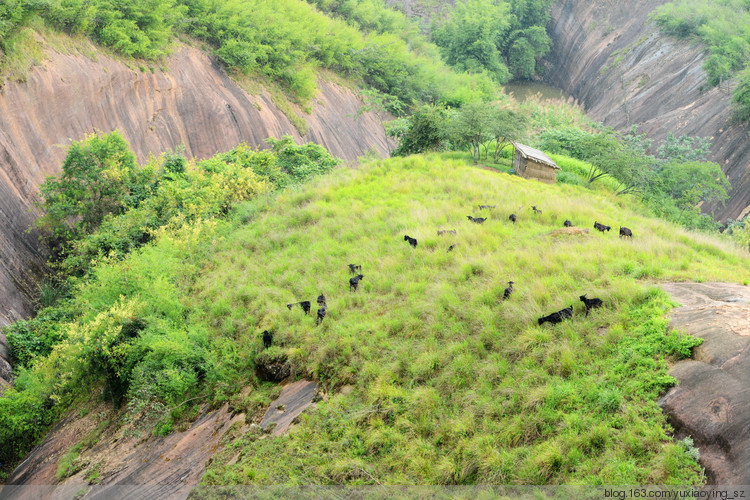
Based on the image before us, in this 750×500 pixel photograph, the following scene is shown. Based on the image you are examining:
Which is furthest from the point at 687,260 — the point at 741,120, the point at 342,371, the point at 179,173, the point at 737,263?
the point at 741,120

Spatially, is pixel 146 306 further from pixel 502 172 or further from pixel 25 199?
pixel 502 172

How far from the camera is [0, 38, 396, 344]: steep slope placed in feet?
49.4

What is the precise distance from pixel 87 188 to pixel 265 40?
56.8 ft

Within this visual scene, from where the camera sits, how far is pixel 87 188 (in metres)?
16.2

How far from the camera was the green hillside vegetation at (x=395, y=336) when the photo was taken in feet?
18.7

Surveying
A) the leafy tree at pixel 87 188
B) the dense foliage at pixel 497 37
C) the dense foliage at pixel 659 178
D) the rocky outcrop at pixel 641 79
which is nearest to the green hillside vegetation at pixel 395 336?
the leafy tree at pixel 87 188

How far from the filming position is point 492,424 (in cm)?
594

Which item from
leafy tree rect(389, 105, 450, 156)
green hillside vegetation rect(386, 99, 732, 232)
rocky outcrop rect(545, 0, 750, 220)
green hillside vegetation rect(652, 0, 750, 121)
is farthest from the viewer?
green hillside vegetation rect(652, 0, 750, 121)

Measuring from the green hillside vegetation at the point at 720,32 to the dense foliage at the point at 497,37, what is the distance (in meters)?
14.7

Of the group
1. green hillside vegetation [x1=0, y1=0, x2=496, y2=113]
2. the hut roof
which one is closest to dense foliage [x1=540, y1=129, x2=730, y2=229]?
the hut roof

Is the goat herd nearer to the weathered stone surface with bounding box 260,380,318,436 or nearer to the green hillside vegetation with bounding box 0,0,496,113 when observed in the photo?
the weathered stone surface with bounding box 260,380,318,436

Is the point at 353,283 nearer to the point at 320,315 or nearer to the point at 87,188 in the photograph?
the point at 320,315

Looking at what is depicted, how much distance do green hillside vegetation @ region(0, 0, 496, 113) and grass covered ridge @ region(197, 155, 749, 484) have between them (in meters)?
13.6

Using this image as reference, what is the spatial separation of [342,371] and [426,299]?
2031 mm
